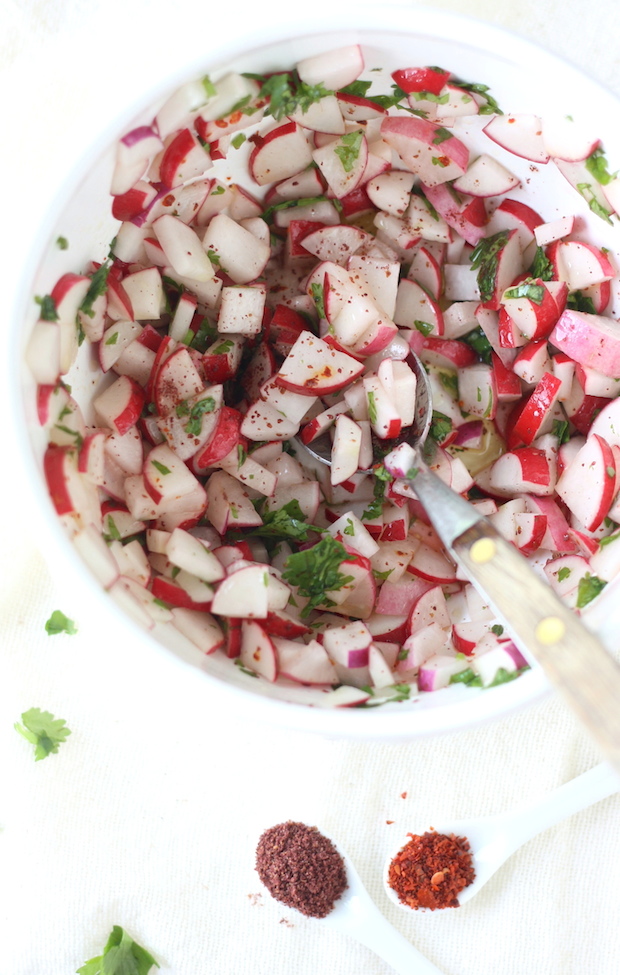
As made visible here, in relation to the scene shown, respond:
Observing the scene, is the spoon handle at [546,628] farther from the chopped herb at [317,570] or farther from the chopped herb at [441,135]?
the chopped herb at [441,135]

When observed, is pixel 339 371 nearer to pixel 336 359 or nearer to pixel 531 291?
pixel 336 359

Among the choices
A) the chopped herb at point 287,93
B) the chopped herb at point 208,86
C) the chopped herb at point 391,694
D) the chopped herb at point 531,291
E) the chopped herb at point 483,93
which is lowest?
the chopped herb at point 391,694

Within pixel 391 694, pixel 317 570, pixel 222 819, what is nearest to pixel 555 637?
pixel 391 694

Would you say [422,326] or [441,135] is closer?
[441,135]

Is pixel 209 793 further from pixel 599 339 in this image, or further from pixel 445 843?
pixel 599 339

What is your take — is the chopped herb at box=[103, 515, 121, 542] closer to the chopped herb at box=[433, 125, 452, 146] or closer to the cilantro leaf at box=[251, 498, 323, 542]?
the cilantro leaf at box=[251, 498, 323, 542]

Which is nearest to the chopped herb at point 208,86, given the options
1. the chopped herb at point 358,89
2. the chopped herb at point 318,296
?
the chopped herb at point 358,89
